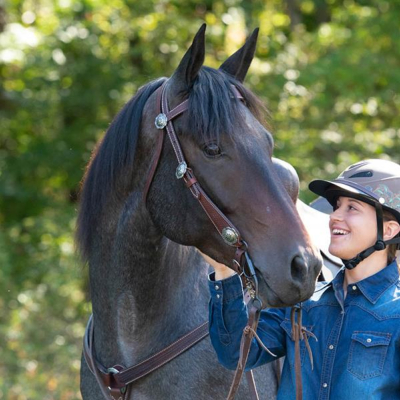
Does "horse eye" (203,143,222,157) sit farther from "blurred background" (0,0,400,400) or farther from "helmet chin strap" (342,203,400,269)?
"blurred background" (0,0,400,400)

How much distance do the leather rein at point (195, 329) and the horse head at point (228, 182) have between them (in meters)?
0.02

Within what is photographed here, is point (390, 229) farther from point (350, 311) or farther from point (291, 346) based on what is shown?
point (291, 346)

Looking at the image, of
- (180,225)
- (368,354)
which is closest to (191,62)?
(180,225)

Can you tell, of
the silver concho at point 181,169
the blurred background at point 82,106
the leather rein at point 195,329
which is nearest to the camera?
the leather rein at point 195,329

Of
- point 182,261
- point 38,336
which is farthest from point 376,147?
point 182,261

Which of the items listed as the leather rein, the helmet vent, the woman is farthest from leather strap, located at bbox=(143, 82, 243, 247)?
the helmet vent

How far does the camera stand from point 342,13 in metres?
8.95

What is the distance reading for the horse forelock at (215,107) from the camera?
8.13 feet

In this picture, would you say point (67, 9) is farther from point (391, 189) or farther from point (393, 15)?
point (391, 189)

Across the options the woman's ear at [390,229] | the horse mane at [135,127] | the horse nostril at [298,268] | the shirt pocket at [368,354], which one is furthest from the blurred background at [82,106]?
the horse nostril at [298,268]

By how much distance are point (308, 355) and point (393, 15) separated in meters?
6.77

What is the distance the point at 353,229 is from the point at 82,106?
6.16 meters

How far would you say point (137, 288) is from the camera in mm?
2889

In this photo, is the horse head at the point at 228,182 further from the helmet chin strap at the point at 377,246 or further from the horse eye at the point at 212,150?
the helmet chin strap at the point at 377,246
